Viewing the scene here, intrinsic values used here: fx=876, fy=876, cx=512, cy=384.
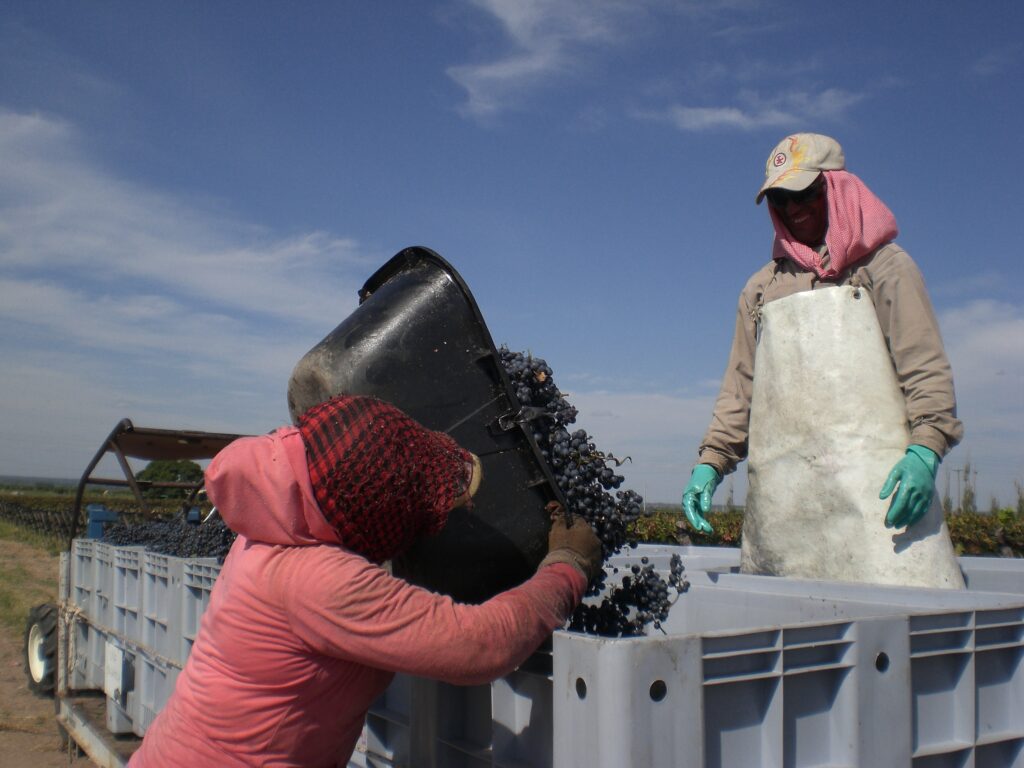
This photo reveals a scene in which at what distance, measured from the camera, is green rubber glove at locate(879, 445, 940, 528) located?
8.02 feet

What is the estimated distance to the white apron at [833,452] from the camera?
2.57 metres

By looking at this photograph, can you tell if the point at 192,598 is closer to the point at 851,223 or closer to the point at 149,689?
the point at 149,689

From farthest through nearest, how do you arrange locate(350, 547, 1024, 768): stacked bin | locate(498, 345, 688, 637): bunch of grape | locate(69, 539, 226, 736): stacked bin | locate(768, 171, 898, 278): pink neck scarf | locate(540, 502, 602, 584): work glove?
locate(69, 539, 226, 736): stacked bin, locate(768, 171, 898, 278): pink neck scarf, locate(498, 345, 688, 637): bunch of grape, locate(540, 502, 602, 584): work glove, locate(350, 547, 1024, 768): stacked bin

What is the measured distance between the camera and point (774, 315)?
287 cm

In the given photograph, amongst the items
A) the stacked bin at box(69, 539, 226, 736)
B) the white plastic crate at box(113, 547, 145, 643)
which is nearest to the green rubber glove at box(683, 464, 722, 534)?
the stacked bin at box(69, 539, 226, 736)

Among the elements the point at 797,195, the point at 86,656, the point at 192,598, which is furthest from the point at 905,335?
the point at 86,656

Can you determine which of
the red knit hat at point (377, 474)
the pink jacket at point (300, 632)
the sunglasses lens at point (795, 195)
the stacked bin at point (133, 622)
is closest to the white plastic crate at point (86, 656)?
the stacked bin at point (133, 622)

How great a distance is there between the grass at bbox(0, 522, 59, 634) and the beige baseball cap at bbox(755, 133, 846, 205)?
10.3 meters

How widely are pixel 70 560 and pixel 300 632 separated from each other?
475 cm

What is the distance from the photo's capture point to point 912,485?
2.44m

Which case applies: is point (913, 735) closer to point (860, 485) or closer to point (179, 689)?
point (860, 485)

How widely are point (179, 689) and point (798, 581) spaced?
5.21ft

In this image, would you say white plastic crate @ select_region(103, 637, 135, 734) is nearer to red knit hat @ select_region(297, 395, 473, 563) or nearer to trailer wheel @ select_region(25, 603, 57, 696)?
trailer wheel @ select_region(25, 603, 57, 696)

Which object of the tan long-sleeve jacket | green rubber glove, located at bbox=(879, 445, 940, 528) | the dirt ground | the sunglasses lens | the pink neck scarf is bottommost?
the dirt ground
